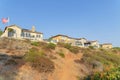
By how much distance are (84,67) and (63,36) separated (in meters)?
43.5

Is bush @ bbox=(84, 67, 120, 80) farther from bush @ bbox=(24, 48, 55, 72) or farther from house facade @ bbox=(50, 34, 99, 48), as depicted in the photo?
house facade @ bbox=(50, 34, 99, 48)

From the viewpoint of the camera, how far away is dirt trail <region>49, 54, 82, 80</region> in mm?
38219

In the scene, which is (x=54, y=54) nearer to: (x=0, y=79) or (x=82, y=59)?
(x=82, y=59)

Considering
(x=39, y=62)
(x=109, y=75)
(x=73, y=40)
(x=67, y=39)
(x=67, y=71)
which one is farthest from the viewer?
(x=73, y=40)

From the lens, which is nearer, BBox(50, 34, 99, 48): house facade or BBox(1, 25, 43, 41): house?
BBox(1, 25, 43, 41): house

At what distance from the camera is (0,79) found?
3062 cm

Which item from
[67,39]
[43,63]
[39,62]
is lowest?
[43,63]

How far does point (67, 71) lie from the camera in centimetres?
4144

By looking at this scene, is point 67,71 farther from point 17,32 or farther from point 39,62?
point 17,32

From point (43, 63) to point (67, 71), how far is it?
5.15 metres

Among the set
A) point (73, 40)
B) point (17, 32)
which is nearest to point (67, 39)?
point (73, 40)

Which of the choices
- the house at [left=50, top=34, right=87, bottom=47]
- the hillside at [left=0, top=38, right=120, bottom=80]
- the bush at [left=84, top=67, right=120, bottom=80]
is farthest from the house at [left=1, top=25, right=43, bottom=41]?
the bush at [left=84, top=67, right=120, bottom=80]

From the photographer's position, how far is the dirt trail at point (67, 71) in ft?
125

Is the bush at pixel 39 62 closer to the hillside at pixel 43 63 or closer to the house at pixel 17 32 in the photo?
the hillside at pixel 43 63
